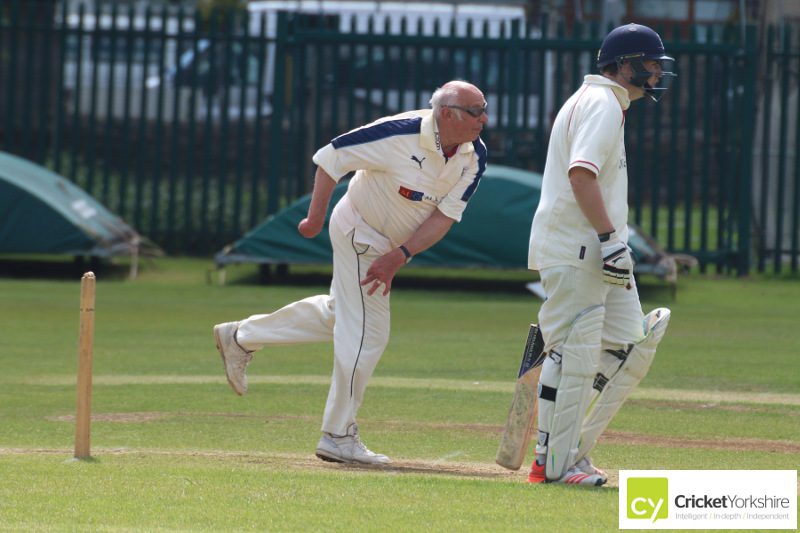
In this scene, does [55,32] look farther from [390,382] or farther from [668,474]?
[668,474]

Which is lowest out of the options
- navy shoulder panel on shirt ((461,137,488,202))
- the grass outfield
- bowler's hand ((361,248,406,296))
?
the grass outfield

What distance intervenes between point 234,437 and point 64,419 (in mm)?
1235

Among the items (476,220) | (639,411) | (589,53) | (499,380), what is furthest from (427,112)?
(589,53)

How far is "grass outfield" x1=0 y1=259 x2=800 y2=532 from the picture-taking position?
18.9 feet

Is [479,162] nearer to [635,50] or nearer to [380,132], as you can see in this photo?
[380,132]

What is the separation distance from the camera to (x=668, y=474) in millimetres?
5859

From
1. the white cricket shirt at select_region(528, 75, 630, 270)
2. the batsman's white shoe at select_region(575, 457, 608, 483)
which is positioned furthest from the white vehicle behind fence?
the batsman's white shoe at select_region(575, 457, 608, 483)

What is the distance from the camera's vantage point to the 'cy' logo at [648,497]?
5.58 metres

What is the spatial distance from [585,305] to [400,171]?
4.23 feet

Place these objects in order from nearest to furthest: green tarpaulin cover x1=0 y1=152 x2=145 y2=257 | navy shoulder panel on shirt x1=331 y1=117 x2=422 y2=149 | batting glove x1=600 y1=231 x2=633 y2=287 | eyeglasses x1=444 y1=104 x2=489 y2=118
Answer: batting glove x1=600 y1=231 x2=633 y2=287 → eyeglasses x1=444 y1=104 x2=489 y2=118 → navy shoulder panel on shirt x1=331 y1=117 x2=422 y2=149 → green tarpaulin cover x1=0 y1=152 x2=145 y2=257

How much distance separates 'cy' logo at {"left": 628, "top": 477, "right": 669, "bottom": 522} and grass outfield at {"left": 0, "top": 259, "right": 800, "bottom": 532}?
12 centimetres

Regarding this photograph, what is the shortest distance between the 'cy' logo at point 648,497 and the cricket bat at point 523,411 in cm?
105

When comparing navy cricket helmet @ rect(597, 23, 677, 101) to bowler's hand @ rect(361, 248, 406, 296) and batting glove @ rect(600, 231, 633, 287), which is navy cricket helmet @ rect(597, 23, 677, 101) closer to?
batting glove @ rect(600, 231, 633, 287)

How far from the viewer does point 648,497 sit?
5656mm
